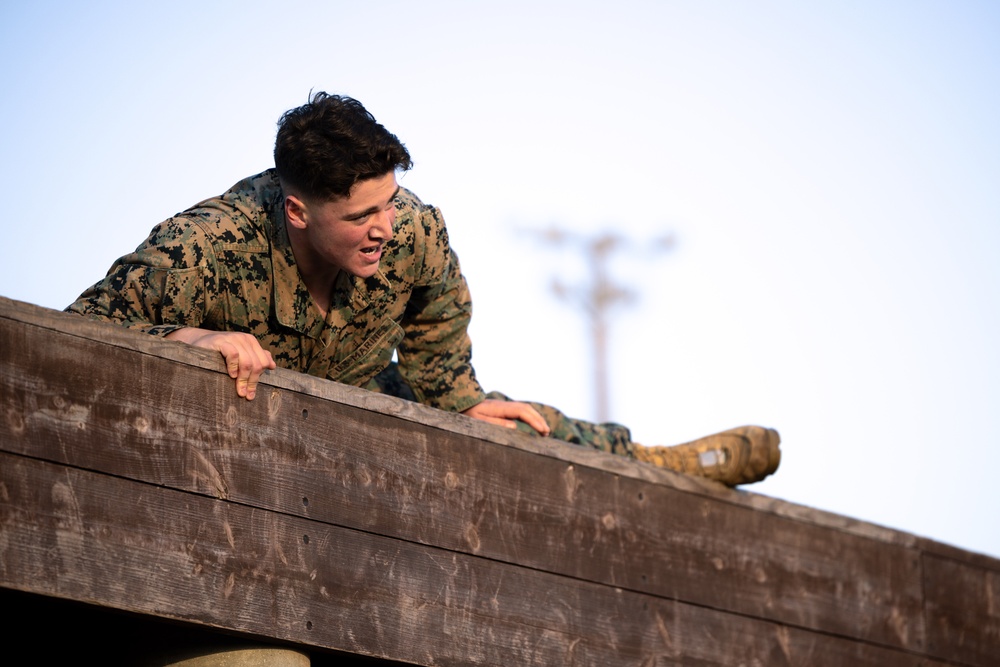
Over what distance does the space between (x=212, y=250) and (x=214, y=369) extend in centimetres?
57

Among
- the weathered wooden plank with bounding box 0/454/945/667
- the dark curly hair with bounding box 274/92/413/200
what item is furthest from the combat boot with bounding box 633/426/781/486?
the dark curly hair with bounding box 274/92/413/200

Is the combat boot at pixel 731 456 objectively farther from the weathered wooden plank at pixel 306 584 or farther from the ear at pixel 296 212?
the ear at pixel 296 212

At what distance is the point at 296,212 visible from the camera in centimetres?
306

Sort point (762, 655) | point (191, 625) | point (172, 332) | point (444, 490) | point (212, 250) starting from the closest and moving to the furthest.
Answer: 1. point (191, 625)
2. point (172, 332)
3. point (444, 490)
4. point (212, 250)
5. point (762, 655)

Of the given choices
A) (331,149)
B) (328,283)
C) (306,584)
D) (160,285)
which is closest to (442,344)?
(328,283)

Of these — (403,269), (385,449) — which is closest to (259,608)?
(385,449)

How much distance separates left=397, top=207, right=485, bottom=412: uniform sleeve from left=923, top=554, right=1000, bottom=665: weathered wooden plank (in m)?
1.45

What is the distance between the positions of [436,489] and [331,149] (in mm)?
813

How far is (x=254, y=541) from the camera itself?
8.02 feet

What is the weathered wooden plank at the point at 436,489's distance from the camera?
2.30 m

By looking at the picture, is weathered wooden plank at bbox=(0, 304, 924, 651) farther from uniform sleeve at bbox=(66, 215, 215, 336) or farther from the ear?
the ear

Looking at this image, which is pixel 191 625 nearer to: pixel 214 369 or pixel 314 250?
pixel 214 369

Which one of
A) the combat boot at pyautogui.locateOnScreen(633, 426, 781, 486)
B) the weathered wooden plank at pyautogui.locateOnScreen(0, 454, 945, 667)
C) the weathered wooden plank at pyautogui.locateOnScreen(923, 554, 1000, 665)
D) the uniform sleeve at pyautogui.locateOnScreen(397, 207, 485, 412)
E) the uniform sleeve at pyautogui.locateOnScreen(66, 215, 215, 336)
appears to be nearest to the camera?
the weathered wooden plank at pyautogui.locateOnScreen(0, 454, 945, 667)

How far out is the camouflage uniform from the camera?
2.83m
